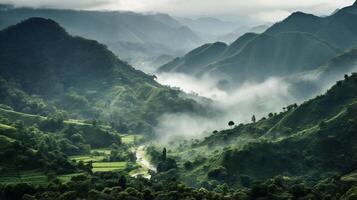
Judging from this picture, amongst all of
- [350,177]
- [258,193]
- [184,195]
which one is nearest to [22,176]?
[184,195]

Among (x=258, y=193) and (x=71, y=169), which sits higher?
(x=71, y=169)

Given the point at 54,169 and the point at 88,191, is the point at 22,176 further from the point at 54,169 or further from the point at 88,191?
the point at 88,191

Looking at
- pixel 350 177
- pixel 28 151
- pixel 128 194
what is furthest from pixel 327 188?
pixel 28 151

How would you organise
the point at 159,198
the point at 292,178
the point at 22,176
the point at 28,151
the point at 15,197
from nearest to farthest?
the point at 159,198 < the point at 15,197 < the point at 22,176 < the point at 28,151 < the point at 292,178

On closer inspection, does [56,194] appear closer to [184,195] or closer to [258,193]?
[184,195]

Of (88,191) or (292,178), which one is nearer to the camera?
(88,191)

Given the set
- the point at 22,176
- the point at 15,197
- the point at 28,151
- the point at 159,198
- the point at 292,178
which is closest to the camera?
the point at 159,198
